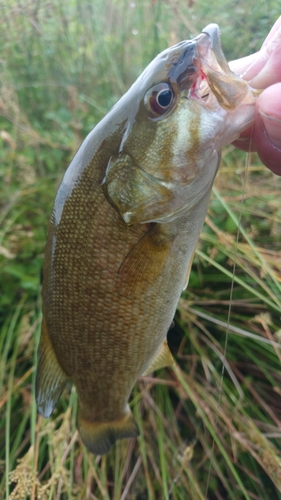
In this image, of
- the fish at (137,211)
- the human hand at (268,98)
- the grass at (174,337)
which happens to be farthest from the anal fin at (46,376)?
the human hand at (268,98)

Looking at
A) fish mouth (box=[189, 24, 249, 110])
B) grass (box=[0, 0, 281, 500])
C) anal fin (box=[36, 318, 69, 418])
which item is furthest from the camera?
grass (box=[0, 0, 281, 500])

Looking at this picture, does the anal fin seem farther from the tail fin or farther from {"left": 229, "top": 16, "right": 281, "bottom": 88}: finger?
{"left": 229, "top": 16, "right": 281, "bottom": 88}: finger

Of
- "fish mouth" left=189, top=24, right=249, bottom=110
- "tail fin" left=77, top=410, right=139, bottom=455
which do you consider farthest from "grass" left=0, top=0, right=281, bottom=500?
"fish mouth" left=189, top=24, right=249, bottom=110

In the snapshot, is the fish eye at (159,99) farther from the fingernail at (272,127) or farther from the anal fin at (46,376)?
the anal fin at (46,376)

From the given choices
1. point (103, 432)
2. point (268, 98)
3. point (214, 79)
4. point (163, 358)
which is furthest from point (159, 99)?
point (103, 432)

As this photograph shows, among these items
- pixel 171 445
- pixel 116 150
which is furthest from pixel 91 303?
pixel 171 445

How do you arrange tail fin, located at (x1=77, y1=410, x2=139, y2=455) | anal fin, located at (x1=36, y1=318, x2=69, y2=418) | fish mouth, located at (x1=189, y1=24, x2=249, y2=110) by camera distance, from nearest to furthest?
fish mouth, located at (x1=189, y1=24, x2=249, y2=110) → anal fin, located at (x1=36, y1=318, x2=69, y2=418) → tail fin, located at (x1=77, y1=410, x2=139, y2=455)

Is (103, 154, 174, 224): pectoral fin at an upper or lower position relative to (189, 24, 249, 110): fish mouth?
lower
